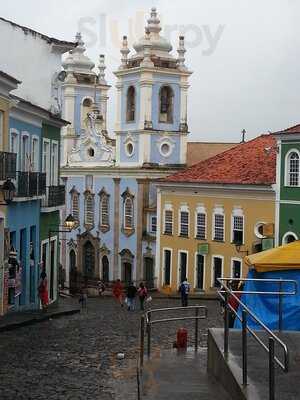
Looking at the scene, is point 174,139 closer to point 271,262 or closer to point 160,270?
point 160,270

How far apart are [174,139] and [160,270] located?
31.1ft

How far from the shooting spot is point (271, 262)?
15406mm

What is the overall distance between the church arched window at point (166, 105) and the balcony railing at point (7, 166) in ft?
106

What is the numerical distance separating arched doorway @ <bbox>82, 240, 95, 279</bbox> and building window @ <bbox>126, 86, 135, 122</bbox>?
803cm

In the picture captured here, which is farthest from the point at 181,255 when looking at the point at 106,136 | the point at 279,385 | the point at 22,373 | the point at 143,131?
the point at 279,385

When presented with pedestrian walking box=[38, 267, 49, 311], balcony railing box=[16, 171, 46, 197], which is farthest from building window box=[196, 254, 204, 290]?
pedestrian walking box=[38, 267, 49, 311]

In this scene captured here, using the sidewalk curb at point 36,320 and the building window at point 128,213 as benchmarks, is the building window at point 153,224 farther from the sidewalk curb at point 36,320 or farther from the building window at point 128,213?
the sidewalk curb at point 36,320

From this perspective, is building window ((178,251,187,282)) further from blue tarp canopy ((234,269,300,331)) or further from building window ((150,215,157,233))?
blue tarp canopy ((234,269,300,331))

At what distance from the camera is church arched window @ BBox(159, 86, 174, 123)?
5203 centimetres

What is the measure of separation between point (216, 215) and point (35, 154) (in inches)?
718

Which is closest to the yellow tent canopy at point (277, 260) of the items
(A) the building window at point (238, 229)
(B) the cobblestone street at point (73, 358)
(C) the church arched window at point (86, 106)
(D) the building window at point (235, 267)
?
(B) the cobblestone street at point (73, 358)

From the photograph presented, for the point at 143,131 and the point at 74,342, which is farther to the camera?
the point at 143,131

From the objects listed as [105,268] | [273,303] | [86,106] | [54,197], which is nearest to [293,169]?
[54,197]

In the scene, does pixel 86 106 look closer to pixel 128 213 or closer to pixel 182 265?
pixel 128 213
